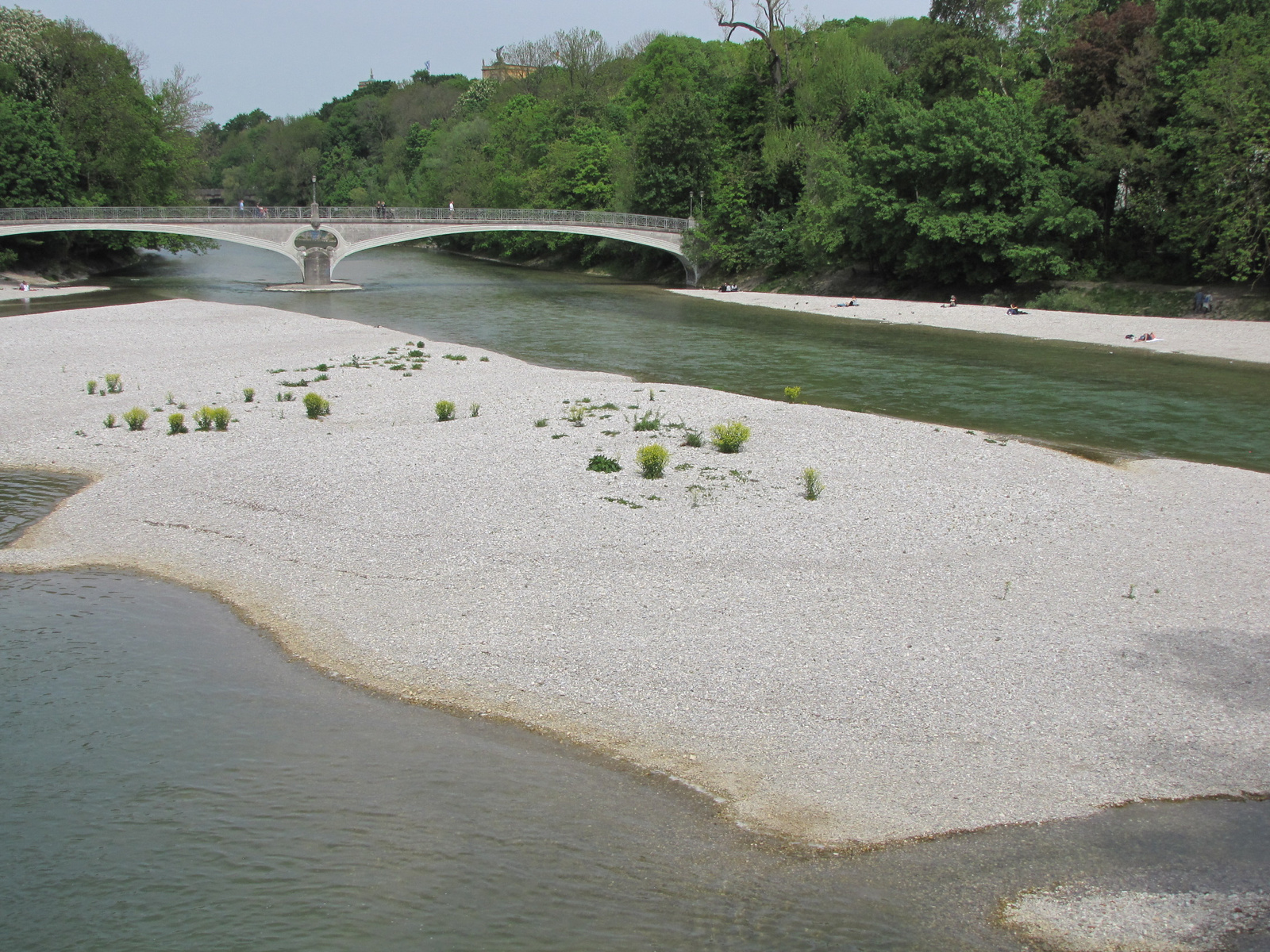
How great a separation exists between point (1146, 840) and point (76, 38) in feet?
240

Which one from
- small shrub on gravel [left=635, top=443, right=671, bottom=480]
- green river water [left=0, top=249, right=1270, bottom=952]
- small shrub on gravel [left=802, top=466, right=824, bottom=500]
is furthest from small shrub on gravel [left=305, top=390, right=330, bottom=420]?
small shrub on gravel [left=802, top=466, right=824, bottom=500]

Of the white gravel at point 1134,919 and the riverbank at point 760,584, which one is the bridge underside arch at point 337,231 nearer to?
the riverbank at point 760,584

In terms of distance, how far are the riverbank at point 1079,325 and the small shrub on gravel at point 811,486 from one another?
921 inches

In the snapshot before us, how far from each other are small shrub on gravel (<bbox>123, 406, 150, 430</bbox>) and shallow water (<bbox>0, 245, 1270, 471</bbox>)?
42.2ft

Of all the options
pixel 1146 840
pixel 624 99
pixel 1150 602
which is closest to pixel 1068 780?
pixel 1146 840

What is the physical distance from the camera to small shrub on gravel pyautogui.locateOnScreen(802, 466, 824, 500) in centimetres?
1606

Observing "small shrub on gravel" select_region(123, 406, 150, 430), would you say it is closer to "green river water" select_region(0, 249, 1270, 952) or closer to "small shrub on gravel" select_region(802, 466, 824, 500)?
"green river water" select_region(0, 249, 1270, 952)

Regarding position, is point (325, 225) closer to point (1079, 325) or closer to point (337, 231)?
point (337, 231)

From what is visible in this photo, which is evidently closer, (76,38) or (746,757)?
(746,757)

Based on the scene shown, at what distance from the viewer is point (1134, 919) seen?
696cm

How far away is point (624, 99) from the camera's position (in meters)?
85.2

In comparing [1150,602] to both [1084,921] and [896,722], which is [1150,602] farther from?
[1084,921]

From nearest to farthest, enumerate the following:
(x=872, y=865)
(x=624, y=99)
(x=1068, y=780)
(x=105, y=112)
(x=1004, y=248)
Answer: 1. (x=872, y=865)
2. (x=1068, y=780)
3. (x=1004, y=248)
4. (x=105, y=112)
5. (x=624, y=99)

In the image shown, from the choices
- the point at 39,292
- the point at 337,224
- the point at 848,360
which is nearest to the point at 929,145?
the point at 848,360
